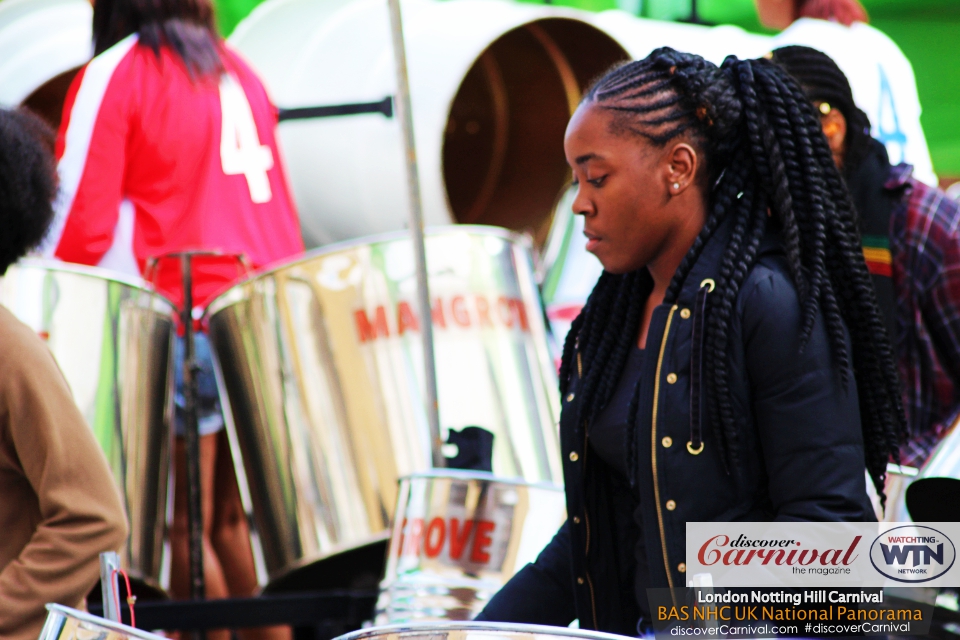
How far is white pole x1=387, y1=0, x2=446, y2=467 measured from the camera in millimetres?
1783

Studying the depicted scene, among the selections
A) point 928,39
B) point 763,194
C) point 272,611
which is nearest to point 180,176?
point 272,611

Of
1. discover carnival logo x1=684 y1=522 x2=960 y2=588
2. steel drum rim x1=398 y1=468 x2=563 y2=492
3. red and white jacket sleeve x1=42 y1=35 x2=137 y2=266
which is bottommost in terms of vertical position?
steel drum rim x1=398 y1=468 x2=563 y2=492

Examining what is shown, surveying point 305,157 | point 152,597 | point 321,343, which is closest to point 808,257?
point 321,343

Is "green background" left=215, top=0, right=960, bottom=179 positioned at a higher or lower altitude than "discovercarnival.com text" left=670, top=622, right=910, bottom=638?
higher

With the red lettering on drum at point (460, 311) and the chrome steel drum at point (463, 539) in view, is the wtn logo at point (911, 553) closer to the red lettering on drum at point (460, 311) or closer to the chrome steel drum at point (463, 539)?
the chrome steel drum at point (463, 539)

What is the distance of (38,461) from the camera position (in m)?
1.27

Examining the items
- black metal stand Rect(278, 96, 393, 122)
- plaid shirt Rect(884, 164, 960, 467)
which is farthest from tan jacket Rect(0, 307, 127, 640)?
black metal stand Rect(278, 96, 393, 122)

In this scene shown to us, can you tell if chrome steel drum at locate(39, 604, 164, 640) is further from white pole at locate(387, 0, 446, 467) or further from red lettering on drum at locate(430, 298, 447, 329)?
red lettering on drum at locate(430, 298, 447, 329)

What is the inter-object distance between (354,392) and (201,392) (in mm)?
372

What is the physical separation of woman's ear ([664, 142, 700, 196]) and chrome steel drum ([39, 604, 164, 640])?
0.59 m

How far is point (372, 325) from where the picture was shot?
1.99m

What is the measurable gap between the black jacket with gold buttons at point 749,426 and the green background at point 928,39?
270 centimetres

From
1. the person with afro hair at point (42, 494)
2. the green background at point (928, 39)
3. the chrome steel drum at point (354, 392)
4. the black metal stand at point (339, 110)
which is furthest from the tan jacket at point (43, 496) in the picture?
the green background at point (928, 39)

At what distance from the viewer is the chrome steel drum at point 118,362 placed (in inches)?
75.5
